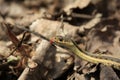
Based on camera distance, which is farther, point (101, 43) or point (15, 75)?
point (101, 43)

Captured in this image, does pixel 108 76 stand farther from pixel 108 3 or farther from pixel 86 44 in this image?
pixel 108 3

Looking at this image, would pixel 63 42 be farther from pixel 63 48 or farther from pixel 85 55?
pixel 85 55

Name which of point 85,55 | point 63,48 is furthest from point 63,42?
point 85,55

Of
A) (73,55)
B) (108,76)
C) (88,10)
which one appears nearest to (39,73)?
(73,55)

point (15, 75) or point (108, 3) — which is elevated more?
point (108, 3)
